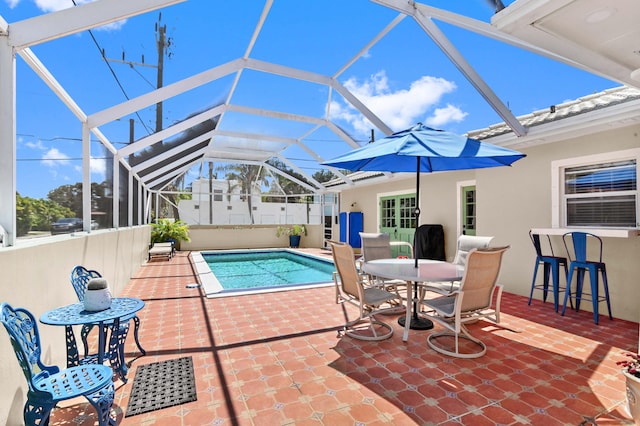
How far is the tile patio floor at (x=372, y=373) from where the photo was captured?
244 cm

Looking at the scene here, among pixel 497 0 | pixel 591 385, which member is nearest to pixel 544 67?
pixel 497 0

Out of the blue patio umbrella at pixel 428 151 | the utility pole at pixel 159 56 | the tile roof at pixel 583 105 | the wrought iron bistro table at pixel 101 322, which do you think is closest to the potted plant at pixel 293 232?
the tile roof at pixel 583 105

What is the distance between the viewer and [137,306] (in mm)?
2891

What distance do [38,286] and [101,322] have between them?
2.21 feet

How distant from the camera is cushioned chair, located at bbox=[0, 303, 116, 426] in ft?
5.76

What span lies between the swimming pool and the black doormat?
2.81m

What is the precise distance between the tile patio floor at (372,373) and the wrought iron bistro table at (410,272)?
1.54 ft

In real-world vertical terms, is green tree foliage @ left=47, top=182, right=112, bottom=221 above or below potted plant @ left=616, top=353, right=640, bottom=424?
above

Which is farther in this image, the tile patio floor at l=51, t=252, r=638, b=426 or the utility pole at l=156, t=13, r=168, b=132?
the utility pole at l=156, t=13, r=168, b=132

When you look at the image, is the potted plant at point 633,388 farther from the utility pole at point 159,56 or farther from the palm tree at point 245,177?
the palm tree at point 245,177

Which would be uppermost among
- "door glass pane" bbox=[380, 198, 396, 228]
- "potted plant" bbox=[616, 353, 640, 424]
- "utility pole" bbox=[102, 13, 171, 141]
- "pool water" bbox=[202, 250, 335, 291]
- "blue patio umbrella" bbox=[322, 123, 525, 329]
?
"utility pole" bbox=[102, 13, 171, 141]

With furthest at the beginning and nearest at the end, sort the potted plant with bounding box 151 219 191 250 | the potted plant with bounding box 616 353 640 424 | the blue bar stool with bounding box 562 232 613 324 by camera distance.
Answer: the potted plant with bounding box 151 219 191 250 → the blue bar stool with bounding box 562 232 613 324 → the potted plant with bounding box 616 353 640 424

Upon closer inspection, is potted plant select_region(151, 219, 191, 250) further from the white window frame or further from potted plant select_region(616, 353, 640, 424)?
potted plant select_region(616, 353, 640, 424)

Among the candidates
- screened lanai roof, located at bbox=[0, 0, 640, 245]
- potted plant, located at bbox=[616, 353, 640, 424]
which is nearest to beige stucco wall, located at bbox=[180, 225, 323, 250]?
screened lanai roof, located at bbox=[0, 0, 640, 245]
